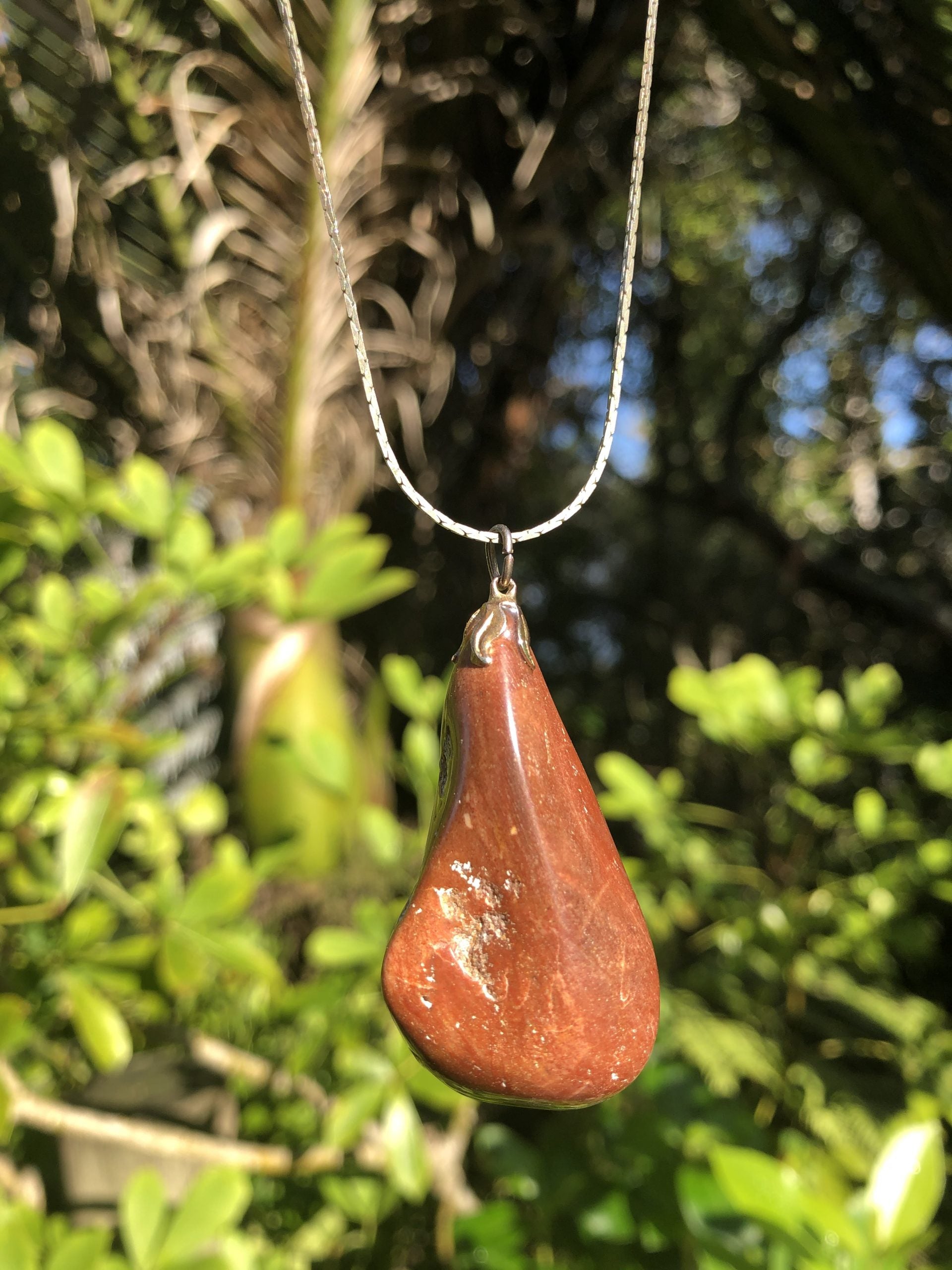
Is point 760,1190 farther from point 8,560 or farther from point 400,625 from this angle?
point 400,625

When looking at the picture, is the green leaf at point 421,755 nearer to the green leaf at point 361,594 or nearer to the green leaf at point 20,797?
the green leaf at point 361,594

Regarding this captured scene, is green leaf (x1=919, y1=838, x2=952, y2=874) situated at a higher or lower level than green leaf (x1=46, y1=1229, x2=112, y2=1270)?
higher

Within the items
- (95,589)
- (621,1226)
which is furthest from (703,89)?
(621,1226)

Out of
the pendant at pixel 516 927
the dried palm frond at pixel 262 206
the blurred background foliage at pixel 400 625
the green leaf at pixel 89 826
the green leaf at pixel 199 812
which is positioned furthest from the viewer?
the dried palm frond at pixel 262 206

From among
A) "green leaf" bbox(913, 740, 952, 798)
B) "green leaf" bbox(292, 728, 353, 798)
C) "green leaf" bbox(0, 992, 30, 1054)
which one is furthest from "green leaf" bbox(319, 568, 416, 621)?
"green leaf" bbox(913, 740, 952, 798)

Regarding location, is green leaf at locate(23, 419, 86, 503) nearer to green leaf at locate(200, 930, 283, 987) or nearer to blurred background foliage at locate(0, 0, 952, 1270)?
blurred background foliage at locate(0, 0, 952, 1270)

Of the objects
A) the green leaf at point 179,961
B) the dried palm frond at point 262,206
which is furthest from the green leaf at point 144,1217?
the dried palm frond at point 262,206
